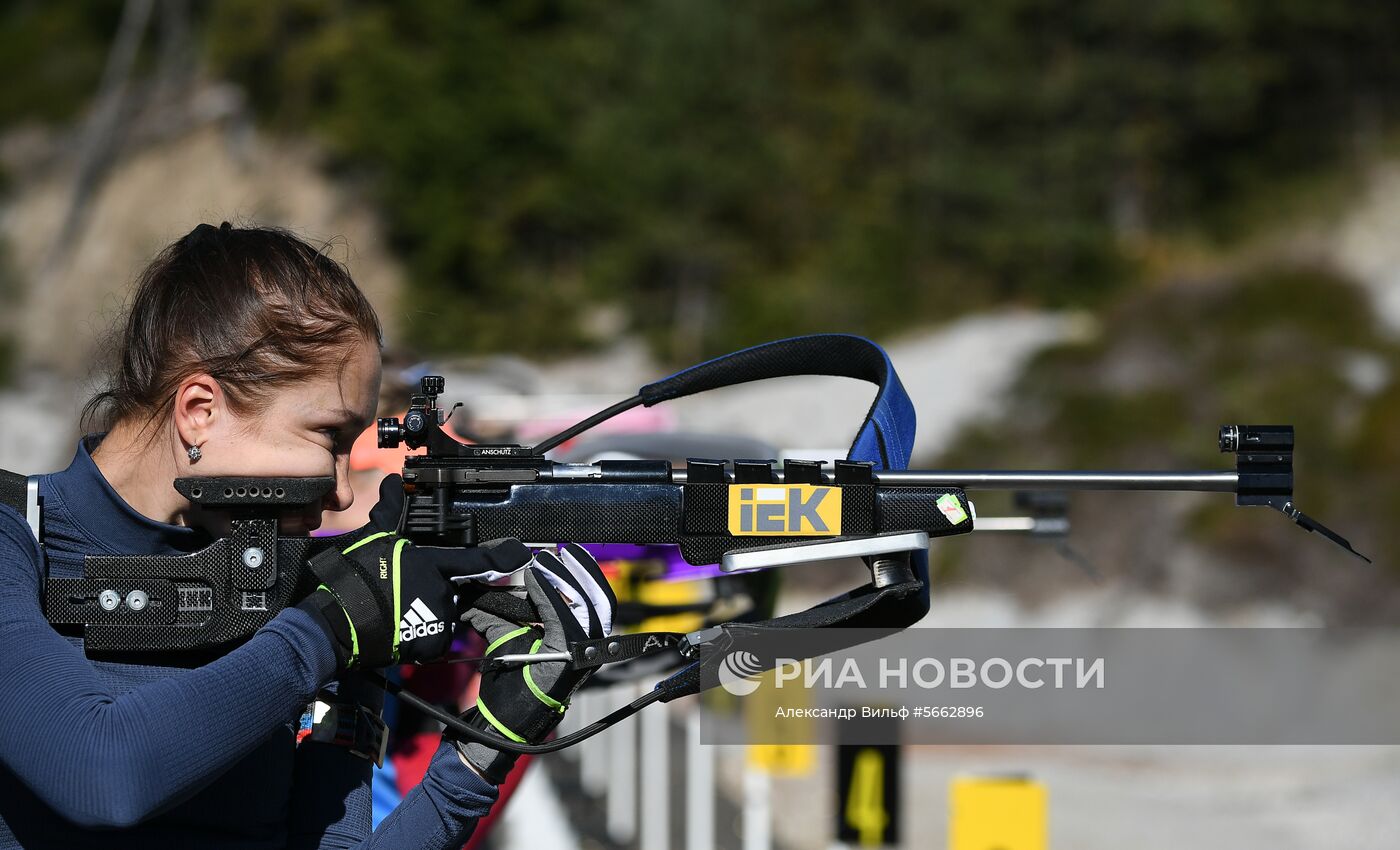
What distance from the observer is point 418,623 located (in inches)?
86.0

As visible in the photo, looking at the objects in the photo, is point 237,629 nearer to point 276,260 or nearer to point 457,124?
point 276,260

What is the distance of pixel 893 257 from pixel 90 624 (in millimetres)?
29505

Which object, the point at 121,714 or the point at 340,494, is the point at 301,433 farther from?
the point at 121,714

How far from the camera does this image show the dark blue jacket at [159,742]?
75.0 inches

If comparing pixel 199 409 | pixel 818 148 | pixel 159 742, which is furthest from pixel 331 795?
pixel 818 148

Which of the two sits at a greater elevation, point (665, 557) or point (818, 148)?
point (818, 148)

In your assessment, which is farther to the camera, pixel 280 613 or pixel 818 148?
pixel 818 148

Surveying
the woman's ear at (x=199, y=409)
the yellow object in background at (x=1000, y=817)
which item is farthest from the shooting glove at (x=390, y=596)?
the yellow object in background at (x=1000, y=817)

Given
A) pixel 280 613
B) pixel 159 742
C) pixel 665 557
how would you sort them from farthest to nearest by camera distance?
pixel 665 557, pixel 280 613, pixel 159 742

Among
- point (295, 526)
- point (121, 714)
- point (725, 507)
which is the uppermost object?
point (725, 507)

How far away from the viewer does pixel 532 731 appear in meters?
2.31

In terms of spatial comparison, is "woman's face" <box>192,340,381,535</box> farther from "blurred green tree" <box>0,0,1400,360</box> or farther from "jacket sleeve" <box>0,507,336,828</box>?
"blurred green tree" <box>0,0,1400,360</box>

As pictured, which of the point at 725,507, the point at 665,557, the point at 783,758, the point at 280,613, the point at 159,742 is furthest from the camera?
the point at 783,758

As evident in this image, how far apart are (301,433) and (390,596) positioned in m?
0.31
